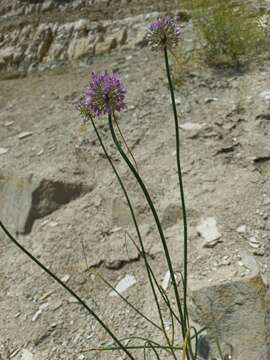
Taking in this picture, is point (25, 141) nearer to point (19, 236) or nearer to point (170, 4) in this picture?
point (19, 236)

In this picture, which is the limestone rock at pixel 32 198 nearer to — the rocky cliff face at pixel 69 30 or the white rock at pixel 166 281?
the white rock at pixel 166 281

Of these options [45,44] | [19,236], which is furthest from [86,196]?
[45,44]

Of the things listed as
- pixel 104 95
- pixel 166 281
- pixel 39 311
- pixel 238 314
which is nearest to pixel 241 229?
pixel 166 281

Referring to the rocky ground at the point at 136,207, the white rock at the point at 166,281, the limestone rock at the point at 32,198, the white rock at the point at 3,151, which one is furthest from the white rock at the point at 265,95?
the white rock at the point at 3,151

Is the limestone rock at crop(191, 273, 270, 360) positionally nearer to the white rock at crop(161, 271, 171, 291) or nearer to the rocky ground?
the rocky ground

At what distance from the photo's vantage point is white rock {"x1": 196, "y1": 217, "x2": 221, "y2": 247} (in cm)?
225

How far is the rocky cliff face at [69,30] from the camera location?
501 centimetres

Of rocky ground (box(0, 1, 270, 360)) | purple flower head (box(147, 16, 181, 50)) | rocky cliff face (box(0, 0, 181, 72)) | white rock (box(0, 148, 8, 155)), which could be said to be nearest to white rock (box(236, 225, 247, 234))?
rocky ground (box(0, 1, 270, 360))

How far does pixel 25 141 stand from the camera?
360 cm

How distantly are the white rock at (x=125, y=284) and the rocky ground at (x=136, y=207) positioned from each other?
2 cm

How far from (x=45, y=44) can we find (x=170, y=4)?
1.54 metres

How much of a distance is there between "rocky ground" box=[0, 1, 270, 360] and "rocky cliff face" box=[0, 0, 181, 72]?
0.69 metres

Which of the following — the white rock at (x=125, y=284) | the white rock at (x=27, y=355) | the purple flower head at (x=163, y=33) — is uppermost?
the purple flower head at (x=163, y=33)

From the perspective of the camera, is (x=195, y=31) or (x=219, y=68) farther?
(x=195, y=31)
